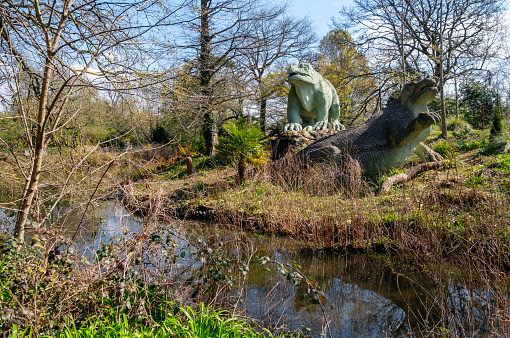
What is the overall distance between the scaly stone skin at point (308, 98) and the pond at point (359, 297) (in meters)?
6.50

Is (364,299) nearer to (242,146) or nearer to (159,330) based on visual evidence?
(159,330)

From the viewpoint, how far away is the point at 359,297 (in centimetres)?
399

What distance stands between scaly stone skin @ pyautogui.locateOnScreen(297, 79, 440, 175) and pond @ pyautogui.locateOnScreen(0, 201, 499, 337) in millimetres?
3790

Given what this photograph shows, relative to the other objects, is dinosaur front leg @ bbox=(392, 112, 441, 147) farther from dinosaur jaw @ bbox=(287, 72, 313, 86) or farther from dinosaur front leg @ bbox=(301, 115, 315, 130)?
dinosaur front leg @ bbox=(301, 115, 315, 130)

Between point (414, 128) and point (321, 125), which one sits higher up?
point (321, 125)

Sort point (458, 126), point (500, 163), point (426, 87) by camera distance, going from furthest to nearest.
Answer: point (458, 126)
point (426, 87)
point (500, 163)

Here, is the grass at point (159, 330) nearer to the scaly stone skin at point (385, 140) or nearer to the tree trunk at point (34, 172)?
the tree trunk at point (34, 172)

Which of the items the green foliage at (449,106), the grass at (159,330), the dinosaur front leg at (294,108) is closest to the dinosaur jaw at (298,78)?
the dinosaur front leg at (294,108)

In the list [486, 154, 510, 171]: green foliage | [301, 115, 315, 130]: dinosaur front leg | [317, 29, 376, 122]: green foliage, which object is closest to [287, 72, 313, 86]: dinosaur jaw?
[301, 115, 315, 130]: dinosaur front leg

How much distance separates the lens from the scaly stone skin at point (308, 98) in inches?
424

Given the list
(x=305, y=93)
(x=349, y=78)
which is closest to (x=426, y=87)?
(x=305, y=93)

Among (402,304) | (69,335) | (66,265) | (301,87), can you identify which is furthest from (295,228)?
(301,87)

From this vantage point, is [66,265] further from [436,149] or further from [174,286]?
[436,149]

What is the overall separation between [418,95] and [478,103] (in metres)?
14.6
